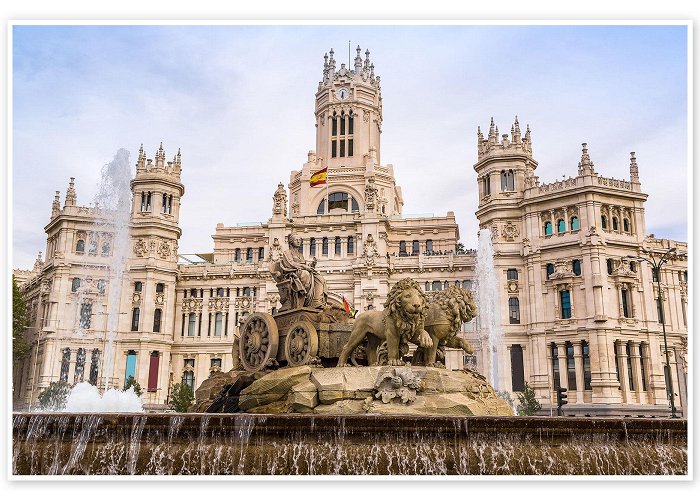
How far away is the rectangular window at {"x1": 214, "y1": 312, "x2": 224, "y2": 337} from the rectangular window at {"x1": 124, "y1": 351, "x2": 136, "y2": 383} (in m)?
7.71

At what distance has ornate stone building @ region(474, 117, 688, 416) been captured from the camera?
50.0m

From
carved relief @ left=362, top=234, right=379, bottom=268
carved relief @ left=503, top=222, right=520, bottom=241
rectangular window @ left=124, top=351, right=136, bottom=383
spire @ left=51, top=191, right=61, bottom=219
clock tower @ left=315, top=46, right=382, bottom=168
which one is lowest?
rectangular window @ left=124, top=351, right=136, bottom=383

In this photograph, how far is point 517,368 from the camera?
53562 mm

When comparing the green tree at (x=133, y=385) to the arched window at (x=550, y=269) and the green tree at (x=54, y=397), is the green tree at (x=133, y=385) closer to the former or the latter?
the green tree at (x=54, y=397)

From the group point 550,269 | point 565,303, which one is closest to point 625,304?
point 565,303

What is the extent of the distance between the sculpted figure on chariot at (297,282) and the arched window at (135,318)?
147 feet

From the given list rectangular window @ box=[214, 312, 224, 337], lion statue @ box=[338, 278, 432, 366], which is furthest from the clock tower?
lion statue @ box=[338, 278, 432, 366]

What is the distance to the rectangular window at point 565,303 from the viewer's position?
52.7 meters

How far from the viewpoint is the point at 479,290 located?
56.9 metres

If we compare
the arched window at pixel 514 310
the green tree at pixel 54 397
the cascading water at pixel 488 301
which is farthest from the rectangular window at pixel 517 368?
the green tree at pixel 54 397

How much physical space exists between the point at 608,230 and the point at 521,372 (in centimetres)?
1377

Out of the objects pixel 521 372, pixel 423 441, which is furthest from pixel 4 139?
pixel 521 372

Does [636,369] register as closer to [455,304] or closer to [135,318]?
[455,304]

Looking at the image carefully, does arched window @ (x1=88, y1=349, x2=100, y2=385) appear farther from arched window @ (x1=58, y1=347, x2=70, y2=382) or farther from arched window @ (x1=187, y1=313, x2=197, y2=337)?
arched window @ (x1=187, y1=313, x2=197, y2=337)
